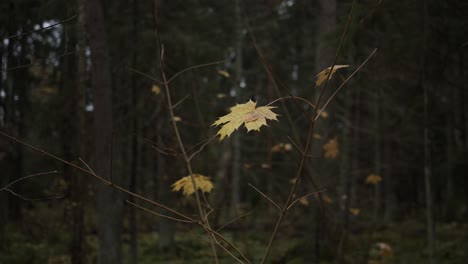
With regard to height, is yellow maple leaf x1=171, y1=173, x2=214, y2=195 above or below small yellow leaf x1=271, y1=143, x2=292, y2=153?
below

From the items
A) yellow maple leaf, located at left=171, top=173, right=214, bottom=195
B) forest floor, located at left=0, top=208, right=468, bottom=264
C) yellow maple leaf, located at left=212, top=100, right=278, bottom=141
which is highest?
yellow maple leaf, located at left=212, top=100, right=278, bottom=141

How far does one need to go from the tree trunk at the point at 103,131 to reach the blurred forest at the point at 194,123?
14mm

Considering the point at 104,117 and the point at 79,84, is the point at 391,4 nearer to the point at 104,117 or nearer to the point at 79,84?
the point at 104,117

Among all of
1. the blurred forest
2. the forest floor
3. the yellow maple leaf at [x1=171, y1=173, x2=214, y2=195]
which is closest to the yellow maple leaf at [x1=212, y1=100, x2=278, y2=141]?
the blurred forest

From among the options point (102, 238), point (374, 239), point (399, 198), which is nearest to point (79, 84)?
point (102, 238)

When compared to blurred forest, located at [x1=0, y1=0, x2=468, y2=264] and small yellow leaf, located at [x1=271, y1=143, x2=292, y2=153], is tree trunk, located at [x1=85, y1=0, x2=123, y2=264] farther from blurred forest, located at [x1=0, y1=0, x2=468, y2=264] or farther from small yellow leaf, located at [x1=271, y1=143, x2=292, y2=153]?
small yellow leaf, located at [x1=271, y1=143, x2=292, y2=153]

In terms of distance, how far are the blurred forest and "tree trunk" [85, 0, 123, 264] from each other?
0.6 inches

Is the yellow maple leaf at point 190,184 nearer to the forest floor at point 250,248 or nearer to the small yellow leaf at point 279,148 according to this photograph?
the small yellow leaf at point 279,148

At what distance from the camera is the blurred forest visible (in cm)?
388

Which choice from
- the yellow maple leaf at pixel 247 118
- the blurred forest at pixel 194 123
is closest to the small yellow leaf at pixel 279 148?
the blurred forest at pixel 194 123

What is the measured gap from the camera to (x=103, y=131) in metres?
4.98

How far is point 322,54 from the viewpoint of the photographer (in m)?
6.87

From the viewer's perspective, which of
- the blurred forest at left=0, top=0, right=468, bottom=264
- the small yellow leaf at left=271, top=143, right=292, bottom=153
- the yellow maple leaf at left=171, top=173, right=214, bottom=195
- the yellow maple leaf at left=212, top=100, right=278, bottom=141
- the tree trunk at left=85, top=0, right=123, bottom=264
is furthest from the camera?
the tree trunk at left=85, top=0, right=123, bottom=264

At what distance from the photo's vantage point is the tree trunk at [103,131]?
494cm
